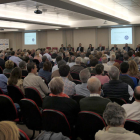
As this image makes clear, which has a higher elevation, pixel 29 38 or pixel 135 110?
pixel 29 38

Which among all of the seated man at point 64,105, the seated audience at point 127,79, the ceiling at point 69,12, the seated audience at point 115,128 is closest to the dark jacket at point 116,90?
the seated audience at point 127,79

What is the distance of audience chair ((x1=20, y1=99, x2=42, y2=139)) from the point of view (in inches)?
113

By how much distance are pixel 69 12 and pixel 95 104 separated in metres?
10.2

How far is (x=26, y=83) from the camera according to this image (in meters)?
4.04

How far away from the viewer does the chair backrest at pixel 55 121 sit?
2.38m

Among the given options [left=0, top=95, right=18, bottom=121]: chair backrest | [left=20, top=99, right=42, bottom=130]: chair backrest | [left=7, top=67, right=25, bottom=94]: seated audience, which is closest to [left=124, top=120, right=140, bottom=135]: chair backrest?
[left=20, top=99, right=42, bottom=130]: chair backrest

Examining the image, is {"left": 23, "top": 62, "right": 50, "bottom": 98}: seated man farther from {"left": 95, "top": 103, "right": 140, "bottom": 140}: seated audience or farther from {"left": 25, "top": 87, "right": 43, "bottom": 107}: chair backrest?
{"left": 95, "top": 103, "right": 140, "bottom": 140}: seated audience

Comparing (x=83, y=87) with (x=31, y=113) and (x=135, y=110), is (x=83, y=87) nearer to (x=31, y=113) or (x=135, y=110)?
(x=31, y=113)

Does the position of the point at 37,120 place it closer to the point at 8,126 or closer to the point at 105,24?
the point at 8,126

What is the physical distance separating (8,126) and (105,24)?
51.4 feet

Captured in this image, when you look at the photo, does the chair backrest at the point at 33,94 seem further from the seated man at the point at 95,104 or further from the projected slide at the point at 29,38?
the projected slide at the point at 29,38

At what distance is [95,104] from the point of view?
2.57m

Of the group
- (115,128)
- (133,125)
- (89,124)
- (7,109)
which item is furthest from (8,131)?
(7,109)

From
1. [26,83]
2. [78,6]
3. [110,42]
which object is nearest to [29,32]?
[110,42]
